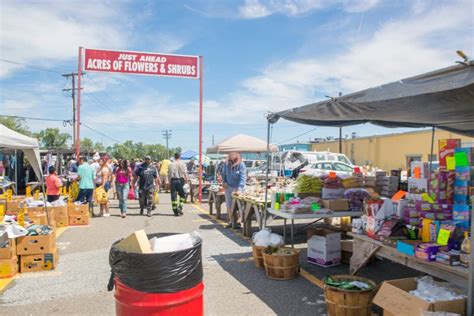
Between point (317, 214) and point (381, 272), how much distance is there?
4.08 feet

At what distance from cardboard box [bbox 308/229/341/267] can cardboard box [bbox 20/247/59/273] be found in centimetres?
400

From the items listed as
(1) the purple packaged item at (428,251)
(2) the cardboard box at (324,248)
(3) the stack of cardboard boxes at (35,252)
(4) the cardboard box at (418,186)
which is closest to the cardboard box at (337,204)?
(2) the cardboard box at (324,248)

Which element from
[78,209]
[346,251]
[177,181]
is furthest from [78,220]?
[346,251]

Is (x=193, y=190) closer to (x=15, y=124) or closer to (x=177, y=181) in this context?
(x=177, y=181)

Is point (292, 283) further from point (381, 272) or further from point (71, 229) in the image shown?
point (71, 229)

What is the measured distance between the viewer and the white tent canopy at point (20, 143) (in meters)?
7.03

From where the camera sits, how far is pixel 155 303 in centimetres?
263

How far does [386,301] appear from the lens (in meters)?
3.49

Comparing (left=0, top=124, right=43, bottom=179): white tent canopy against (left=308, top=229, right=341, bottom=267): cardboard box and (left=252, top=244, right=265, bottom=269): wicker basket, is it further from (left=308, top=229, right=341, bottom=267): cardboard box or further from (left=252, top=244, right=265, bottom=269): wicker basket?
(left=308, top=229, right=341, bottom=267): cardboard box

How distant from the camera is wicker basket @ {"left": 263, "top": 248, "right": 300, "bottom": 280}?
17.2 ft

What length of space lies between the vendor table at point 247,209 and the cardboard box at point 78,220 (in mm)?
3753

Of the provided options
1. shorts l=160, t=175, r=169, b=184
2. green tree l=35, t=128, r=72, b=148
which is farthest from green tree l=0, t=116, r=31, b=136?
shorts l=160, t=175, r=169, b=184

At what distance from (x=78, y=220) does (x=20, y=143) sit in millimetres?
3048

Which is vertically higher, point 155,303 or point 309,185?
point 309,185
